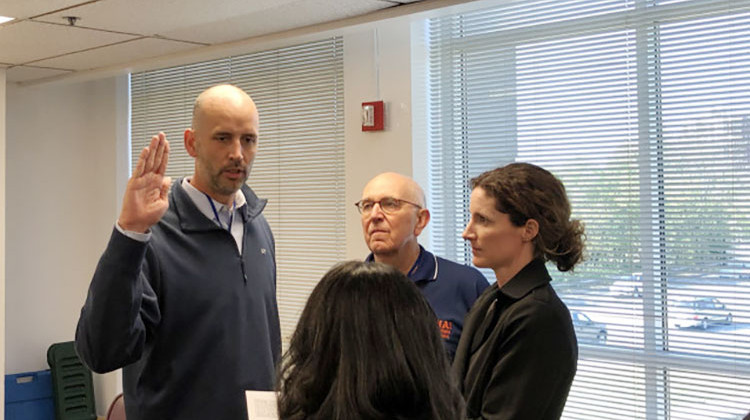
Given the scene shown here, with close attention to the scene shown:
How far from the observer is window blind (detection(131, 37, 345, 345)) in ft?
15.8

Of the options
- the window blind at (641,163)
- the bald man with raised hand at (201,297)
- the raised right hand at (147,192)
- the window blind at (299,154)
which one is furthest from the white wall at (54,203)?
the raised right hand at (147,192)

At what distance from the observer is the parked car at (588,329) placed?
148 inches

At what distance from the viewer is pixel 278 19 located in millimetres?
4094

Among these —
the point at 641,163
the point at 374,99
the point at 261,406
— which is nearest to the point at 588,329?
→ the point at 641,163

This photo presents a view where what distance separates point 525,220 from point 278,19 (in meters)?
2.48

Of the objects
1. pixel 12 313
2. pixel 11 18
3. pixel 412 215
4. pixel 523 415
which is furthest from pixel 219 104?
pixel 12 313

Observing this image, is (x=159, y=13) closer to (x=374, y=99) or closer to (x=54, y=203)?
(x=374, y=99)

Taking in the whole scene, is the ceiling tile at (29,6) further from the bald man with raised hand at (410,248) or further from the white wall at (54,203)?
the white wall at (54,203)

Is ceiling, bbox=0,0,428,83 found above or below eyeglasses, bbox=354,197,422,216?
above

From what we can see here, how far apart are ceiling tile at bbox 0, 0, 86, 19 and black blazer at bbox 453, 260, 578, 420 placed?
2551 mm

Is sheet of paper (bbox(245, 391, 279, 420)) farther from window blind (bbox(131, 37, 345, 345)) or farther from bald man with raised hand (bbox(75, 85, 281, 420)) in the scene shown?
window blind (bbox(131, 37, 345, 345))

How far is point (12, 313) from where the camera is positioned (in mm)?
6062

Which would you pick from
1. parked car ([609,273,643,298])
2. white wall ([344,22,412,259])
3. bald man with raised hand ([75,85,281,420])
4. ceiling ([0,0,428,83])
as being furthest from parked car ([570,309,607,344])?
bald man with raised hand ([75,85,281,420])

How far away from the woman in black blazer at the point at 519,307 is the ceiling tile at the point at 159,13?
1970 millimetres
